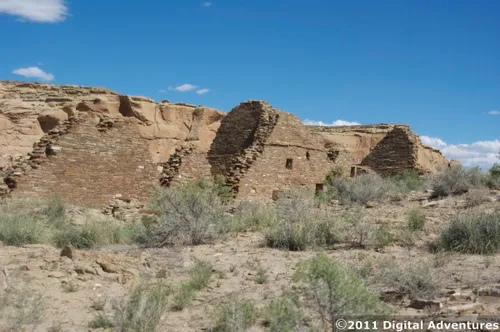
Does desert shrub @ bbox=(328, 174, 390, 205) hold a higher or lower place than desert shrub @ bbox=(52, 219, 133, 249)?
higher

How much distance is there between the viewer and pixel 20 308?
4.98m

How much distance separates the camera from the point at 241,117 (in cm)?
1978

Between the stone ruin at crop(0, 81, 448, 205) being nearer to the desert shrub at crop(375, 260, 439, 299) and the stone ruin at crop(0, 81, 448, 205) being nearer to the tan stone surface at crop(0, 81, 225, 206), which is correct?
the tan stone surface at crop(0, 81, 225, 206)

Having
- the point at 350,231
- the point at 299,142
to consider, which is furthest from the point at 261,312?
the point at 299,142

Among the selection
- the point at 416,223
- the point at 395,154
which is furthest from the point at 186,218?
the point at 395,154

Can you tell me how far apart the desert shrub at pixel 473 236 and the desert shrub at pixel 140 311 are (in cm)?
460

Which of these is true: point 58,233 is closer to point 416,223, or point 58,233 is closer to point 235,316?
point 235,316

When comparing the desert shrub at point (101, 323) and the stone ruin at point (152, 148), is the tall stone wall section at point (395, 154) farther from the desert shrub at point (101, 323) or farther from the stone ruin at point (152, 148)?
the desert shrub at point (101, 323)

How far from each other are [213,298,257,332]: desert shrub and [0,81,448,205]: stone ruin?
9.58m

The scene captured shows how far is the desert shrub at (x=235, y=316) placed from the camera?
15.4 feet

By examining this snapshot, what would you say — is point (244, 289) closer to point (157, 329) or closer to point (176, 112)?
point (157, 329)

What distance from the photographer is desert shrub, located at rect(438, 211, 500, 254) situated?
760 cm

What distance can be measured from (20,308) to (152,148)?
22.3m

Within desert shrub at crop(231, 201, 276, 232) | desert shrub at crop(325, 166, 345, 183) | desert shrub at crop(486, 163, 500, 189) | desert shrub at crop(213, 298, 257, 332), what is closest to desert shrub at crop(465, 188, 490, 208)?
desert shrub at crop(486, 163, 500, 189)
